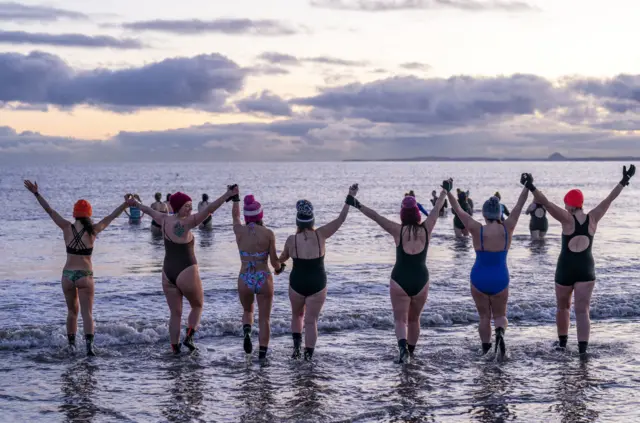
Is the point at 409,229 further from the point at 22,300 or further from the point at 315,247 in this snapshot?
the point at 22,300

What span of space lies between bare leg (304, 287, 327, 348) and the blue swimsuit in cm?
213

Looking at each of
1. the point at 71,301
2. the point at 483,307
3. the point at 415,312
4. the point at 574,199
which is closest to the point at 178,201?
the point at 71,301

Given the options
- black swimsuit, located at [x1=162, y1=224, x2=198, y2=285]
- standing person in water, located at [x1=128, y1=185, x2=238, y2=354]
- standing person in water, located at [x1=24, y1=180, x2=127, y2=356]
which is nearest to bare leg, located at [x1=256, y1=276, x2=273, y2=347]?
standing person in water, located at [x1=128, y1=185, x2=238, y2=354]

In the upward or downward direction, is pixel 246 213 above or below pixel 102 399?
above

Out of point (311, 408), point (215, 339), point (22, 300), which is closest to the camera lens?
point (311, 408)

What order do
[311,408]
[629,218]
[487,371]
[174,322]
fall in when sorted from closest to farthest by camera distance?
[311,408] → [487,371] → [174,322] → [629,218]

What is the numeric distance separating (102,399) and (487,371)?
4.83 metres

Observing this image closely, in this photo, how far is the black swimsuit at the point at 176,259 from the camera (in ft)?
32.2

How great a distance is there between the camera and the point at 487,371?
9.21m

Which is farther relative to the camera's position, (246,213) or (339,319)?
(339,319)

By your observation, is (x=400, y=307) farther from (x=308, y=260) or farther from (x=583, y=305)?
(x=583, y=305)

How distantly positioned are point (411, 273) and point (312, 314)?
4.74 feet

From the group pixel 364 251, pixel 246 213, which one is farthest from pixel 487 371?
pixel 364 251

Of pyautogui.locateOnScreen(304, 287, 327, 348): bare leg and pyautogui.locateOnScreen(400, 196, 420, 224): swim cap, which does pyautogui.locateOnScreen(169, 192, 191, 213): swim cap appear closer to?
pyautogui.locateOnScreen(304, 287, 327, 348): bare leg
